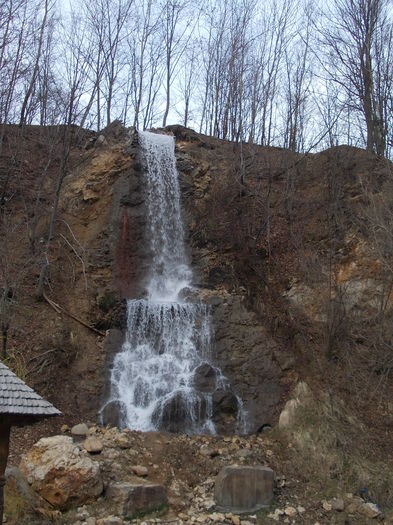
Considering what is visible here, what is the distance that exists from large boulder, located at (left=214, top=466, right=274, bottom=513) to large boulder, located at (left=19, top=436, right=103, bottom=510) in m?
2.20

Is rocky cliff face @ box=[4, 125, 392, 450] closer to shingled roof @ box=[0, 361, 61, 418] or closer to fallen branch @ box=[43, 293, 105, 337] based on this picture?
fallen branch @ box=[43, 293, 105, 337]

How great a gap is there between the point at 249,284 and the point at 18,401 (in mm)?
11754

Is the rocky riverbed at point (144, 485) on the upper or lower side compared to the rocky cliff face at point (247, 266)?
lower

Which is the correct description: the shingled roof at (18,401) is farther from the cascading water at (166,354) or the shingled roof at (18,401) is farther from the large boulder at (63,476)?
the cascading water at (166,354)

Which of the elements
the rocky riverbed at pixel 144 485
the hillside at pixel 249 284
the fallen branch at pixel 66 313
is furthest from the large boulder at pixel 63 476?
the fallen branch at pixel 66 313

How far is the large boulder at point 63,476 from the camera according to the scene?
8.95 metres

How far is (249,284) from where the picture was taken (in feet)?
56.7

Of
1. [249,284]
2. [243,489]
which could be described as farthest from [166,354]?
Result: [243,489]

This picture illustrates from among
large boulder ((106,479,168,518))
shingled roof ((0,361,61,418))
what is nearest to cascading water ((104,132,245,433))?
large boulder ((106,479,168,518))

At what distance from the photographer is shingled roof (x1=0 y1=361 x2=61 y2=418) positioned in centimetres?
609

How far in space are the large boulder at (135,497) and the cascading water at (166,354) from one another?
8.89ft

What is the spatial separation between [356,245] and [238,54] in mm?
13220

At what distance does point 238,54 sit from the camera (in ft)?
84.6

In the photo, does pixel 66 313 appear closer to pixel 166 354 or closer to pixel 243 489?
pixel 166 354
